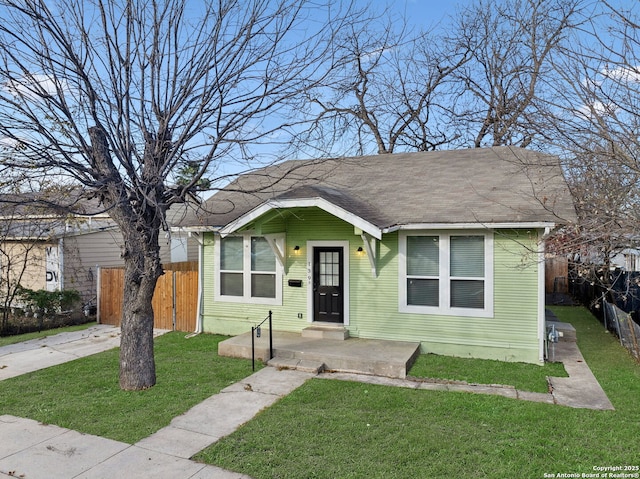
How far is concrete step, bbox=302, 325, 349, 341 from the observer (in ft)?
29.8

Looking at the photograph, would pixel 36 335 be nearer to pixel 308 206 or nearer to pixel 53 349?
pixel 53 349

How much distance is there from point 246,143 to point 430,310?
4990 millimetres

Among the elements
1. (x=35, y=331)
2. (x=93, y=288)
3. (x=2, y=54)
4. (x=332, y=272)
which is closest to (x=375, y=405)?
(x=332, y=272)

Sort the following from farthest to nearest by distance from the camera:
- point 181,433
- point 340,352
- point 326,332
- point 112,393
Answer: point 326,332, point 340,352, point 112,393, point 181,433

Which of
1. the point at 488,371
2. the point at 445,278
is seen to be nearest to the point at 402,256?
the point at 445,278

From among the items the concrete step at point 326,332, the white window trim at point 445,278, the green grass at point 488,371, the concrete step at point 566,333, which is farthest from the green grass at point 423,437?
the concrete step at point 566,333

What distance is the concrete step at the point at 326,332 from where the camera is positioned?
9094 millimetres

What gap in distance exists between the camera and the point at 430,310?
28.5ft

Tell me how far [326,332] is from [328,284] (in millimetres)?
1118

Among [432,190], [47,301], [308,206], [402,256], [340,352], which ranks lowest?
[340,352]

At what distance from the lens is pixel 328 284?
9711 mm

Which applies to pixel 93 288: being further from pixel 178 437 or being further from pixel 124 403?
pixel 178 437

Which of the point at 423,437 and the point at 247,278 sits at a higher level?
the point at 247,278

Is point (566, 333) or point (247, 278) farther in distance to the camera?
point (247, 278)
